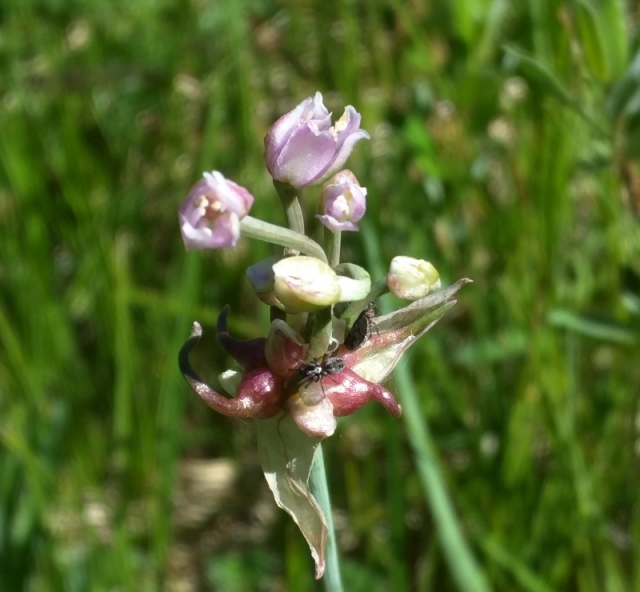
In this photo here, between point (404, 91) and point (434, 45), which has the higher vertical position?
point (434, 45)

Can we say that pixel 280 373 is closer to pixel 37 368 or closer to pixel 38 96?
pixel 37 368

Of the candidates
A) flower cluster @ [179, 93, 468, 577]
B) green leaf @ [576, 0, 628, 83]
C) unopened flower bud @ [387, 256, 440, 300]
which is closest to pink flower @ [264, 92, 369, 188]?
flower cluster @ [179, 93, 468, 577]

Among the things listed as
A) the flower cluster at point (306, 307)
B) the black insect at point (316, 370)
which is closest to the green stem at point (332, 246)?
the flower cluster at point (306, 307)

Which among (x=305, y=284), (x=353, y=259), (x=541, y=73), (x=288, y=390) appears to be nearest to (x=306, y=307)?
(x=305, y=284)

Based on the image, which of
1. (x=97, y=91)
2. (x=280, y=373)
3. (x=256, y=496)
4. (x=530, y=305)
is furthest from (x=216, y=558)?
(x=97, y=91)

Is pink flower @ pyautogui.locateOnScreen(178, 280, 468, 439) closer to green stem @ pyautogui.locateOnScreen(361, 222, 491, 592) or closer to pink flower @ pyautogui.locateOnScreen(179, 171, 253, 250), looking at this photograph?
pink flower @ pyautogui.locateOnScreen(179, 171, 253, 250)
